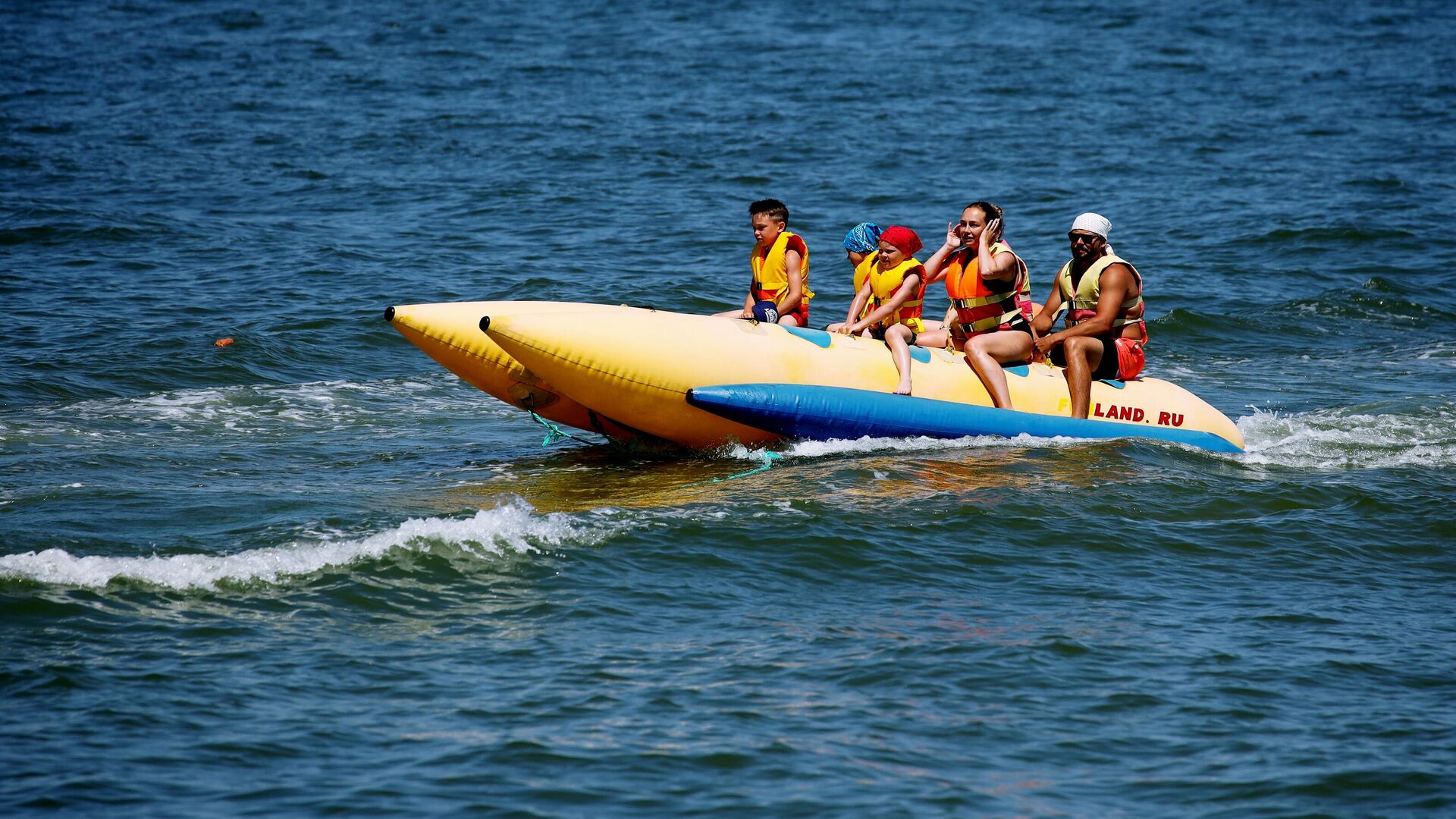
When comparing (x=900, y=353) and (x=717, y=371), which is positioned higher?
(x=900, y=353)

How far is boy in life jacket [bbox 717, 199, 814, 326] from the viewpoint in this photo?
7723 mm

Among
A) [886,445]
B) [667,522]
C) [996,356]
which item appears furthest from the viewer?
[996,356]

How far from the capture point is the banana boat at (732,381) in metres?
6.77

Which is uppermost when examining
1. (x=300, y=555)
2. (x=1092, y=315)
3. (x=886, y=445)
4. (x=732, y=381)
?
(x=1092, y=315)

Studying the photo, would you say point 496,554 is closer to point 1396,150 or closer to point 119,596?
point 119,596

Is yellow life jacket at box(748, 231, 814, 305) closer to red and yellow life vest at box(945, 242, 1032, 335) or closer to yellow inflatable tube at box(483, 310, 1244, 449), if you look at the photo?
yellow inflatable tube at box(483, 310, 1244, 449)

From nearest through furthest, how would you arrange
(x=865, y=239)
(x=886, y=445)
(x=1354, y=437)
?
1. (x=886, y=445)
2. (x=865, y=239)
3. (x=1354, y=437)

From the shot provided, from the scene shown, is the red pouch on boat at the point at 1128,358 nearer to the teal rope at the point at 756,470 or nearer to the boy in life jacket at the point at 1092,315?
the boy in life jacket at the point at 1092,315

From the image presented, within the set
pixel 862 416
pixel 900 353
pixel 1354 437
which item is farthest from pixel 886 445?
pixel 1354 437

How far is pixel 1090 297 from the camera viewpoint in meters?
7.55

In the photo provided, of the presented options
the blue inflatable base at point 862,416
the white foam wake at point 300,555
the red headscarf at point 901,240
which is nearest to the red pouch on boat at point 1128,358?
the blue inflatable base at point 862,416

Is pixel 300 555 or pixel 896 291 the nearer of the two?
pixel 300 555

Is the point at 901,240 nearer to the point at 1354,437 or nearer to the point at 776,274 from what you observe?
the point at 776,274

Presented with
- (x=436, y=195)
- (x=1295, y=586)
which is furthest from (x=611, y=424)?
(x=436, y=195)
